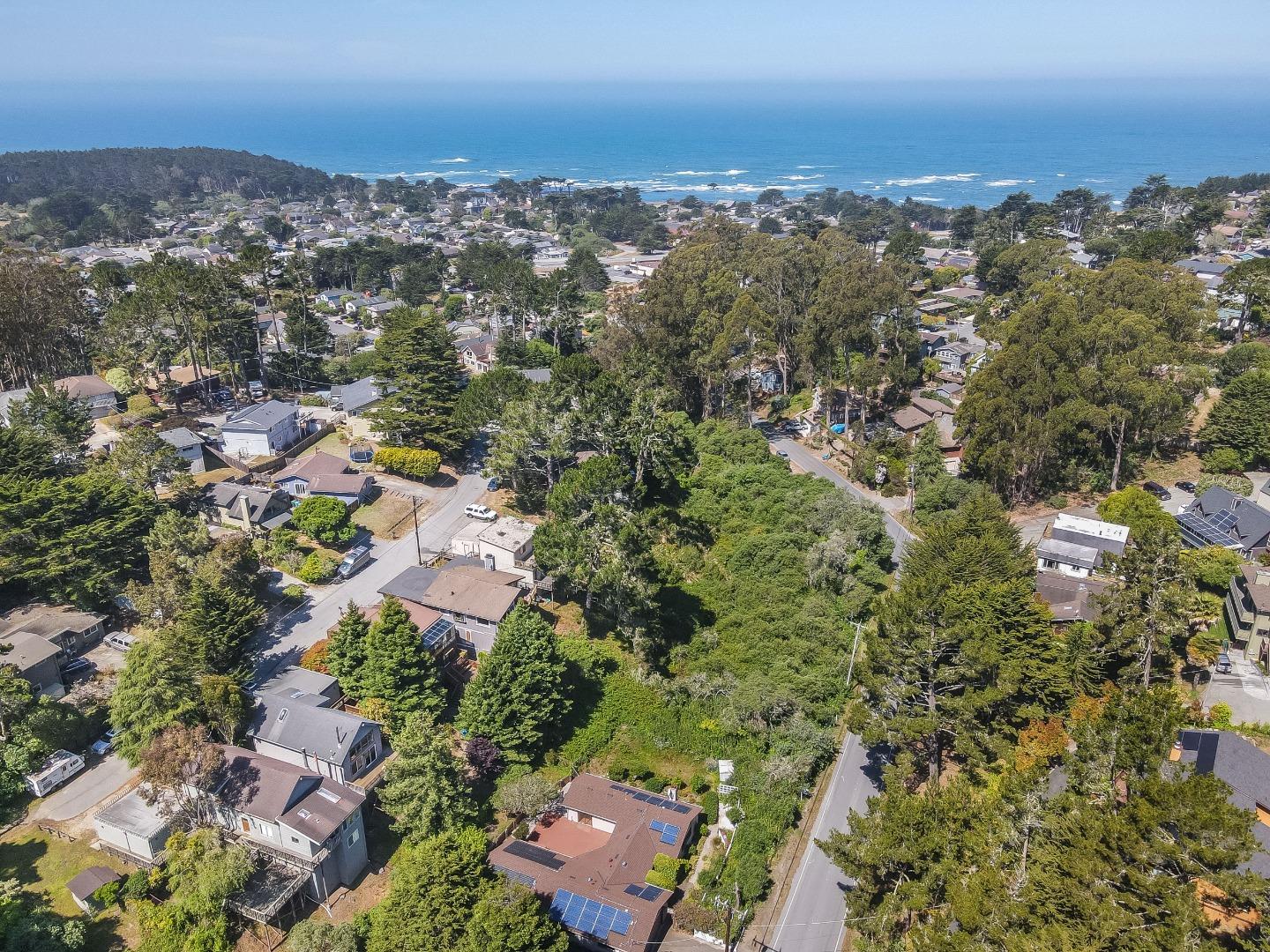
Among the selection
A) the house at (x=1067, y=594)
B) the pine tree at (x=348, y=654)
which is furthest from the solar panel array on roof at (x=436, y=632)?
the house at (x=1067, y=594)

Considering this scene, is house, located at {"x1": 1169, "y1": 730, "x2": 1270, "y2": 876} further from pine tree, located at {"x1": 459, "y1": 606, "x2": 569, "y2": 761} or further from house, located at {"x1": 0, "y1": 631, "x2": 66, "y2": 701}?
house, located at {"x1": 0, "y1": 631, "x2": 66, "y2": 701}

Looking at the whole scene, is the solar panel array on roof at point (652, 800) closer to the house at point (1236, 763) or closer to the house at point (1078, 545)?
the house at point (1236, 763)

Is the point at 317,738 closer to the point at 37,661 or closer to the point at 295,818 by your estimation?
the point at 295,818

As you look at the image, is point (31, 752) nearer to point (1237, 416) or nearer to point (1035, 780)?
point (1035, 780)

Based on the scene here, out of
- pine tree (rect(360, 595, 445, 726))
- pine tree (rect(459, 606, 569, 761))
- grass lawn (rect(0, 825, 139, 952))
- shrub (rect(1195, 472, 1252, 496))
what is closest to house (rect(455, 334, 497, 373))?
pine tree (rect(360, 595, 445, 726))

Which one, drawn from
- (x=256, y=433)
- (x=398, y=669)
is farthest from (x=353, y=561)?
(x=256, y=433)

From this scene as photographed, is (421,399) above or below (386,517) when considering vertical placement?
above

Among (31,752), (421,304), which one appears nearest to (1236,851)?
(31,752)

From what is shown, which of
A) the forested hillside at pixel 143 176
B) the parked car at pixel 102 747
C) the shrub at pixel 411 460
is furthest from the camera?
the forested hillside at pixel 143 176
